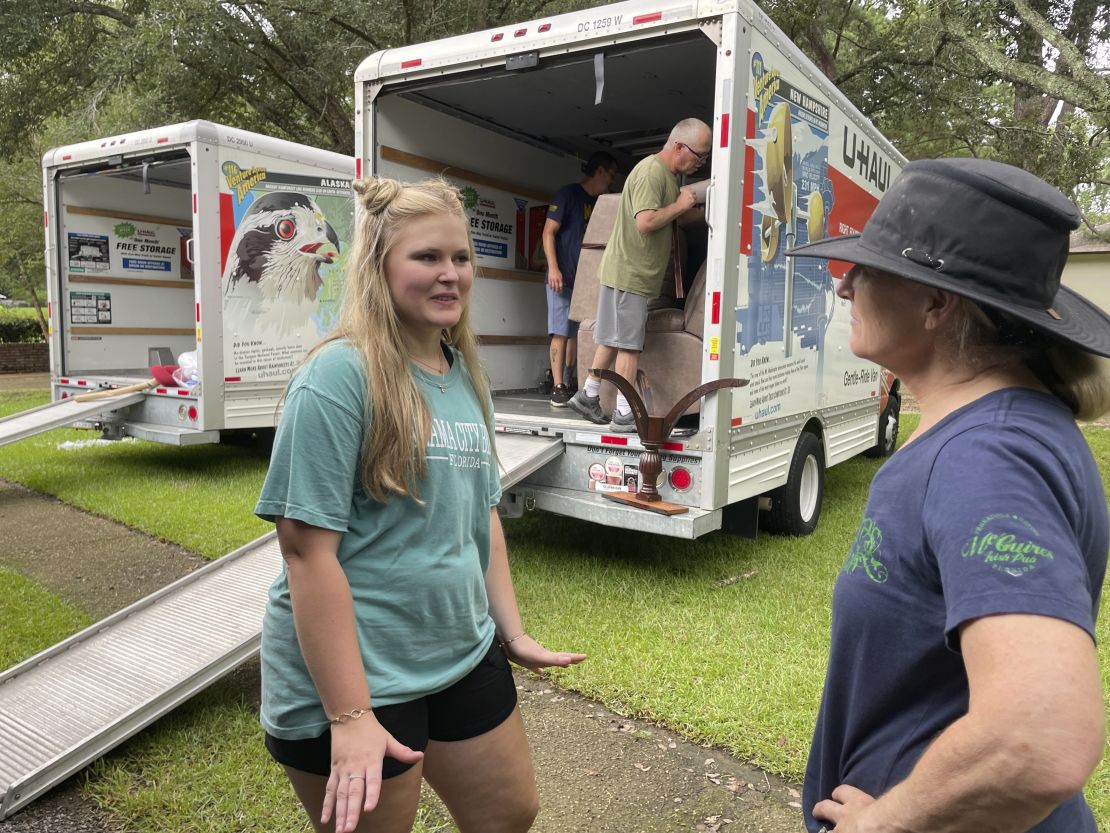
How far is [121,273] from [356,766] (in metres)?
9.34

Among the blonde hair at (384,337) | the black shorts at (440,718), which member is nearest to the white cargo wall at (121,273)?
the blonde hair at (384,337)

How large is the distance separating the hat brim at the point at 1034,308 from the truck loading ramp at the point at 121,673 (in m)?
2.95

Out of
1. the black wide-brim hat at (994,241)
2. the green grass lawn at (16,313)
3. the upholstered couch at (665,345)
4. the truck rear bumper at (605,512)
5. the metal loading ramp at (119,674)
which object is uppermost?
the black wide-brim hat at (994,241)

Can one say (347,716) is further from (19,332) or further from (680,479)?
(19,332)

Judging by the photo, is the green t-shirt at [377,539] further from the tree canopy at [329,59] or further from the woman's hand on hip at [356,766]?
the tree canopy at [329,59]

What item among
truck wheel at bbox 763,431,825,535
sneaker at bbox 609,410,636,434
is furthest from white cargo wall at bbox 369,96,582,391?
truck wheel at bbox 763,431,825,535

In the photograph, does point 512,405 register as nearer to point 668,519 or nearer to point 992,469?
point 668,519

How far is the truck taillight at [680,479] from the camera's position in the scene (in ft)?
14.6

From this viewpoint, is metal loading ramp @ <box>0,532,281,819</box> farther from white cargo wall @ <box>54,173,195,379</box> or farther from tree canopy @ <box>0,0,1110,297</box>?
tree canopy @ <box>0,0,1110,297</box>

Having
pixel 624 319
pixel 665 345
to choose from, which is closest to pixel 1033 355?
pixel 624 319

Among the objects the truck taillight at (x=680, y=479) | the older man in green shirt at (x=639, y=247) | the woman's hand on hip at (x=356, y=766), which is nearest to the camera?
the woman's hand on hip at (x=356, y=766)

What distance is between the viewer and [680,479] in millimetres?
4500

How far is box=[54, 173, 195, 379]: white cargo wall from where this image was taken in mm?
8836

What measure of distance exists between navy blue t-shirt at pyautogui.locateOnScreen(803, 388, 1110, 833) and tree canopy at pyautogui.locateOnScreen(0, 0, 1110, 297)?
9.79 m
